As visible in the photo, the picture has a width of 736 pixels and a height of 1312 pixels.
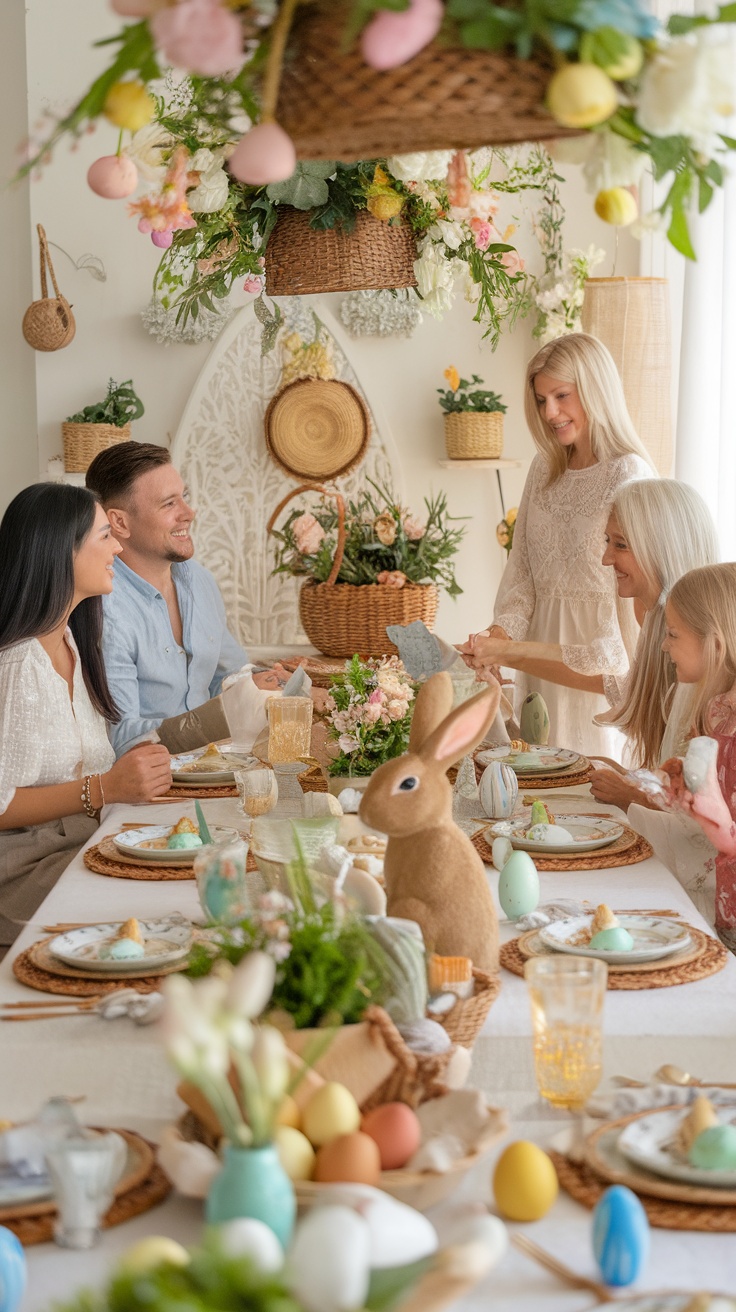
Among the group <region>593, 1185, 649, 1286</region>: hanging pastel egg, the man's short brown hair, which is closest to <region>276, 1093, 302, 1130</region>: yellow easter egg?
<region>593, 1185, 649, 1286</region>: hanging pastel egg

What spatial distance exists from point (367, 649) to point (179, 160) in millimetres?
2691

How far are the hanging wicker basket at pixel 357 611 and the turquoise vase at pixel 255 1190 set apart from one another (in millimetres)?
3214

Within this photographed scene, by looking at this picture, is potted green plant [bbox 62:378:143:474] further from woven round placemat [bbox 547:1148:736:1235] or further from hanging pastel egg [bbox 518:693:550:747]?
woven round placemat [bbox 547:1148:736:1235]

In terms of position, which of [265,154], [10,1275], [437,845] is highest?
[265,154]

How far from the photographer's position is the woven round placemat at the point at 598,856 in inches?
79.3

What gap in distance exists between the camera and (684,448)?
3795mm

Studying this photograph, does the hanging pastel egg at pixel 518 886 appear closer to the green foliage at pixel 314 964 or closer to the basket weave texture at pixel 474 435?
the green foliage at pixel 314 964

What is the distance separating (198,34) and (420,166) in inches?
44.8

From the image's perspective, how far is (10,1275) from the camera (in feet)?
2.93

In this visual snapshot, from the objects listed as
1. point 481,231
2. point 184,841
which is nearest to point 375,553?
point 481,231

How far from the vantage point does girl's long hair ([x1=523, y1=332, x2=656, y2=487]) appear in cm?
335

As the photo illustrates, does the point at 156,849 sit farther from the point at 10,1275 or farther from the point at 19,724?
the point at 10,1275

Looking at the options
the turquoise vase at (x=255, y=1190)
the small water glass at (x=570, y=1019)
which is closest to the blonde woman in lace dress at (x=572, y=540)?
the small water glass at (x=570, y=1019)

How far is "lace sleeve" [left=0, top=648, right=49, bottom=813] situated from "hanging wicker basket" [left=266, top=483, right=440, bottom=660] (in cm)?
162
